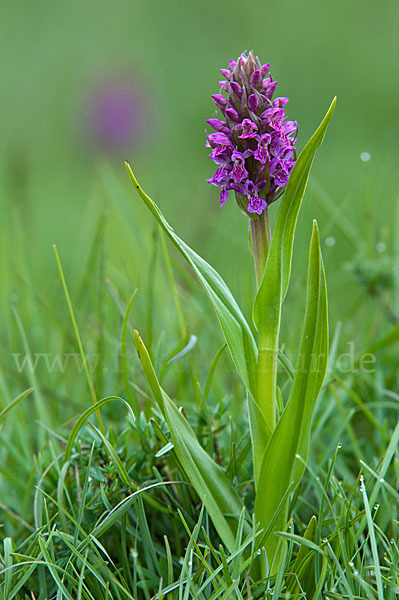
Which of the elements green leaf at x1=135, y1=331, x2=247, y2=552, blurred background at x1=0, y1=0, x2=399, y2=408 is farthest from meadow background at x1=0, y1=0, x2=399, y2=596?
green leaf at x1=135, y1=331, x2=247, y2=552

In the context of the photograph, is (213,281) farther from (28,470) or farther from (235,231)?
(235,231)

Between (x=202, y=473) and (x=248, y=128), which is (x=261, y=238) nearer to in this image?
(x=248, y=128)

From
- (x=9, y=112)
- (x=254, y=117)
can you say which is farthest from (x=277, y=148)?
(x=9, y=112)

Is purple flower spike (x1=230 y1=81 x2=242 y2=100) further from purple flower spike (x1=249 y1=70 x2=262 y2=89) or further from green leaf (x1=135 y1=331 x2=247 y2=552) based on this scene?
green leaf (x1=135 y1=331 x2=247 y2=552)

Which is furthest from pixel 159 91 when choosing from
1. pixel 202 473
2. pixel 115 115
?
pixel 202 473

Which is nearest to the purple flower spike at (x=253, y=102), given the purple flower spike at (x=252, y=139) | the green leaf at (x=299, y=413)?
the purple flower spike at (x=252, y=139)

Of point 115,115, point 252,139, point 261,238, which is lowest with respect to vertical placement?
point 261,238
